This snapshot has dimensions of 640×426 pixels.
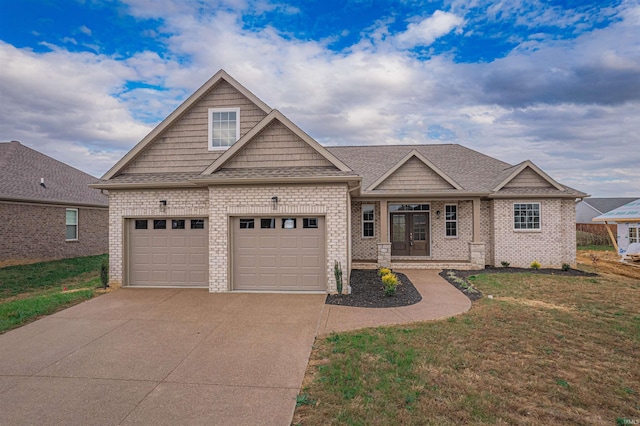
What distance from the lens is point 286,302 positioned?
8.58 m

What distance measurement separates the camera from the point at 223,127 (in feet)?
36.9

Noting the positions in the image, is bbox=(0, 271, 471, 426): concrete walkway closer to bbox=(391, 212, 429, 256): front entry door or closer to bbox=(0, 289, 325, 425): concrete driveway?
bbox=(0, 289, 325, 425): concrete driveway

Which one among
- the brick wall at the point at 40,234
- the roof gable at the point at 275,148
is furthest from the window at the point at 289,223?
the brick wall at the point at 40,234

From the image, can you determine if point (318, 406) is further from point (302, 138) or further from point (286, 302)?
point (302, 138)

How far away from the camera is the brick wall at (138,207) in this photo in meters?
10.3

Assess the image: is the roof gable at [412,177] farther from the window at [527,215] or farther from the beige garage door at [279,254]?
the beige garage door at [279,254]

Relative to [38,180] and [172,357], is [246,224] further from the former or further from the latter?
[38,180]

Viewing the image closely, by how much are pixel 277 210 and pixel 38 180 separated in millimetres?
17075

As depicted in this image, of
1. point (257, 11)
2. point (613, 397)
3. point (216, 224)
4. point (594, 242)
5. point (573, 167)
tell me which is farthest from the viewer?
point (573, 167)

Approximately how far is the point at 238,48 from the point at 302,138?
5598 millimetres

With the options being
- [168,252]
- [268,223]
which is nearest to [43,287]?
[168,252]

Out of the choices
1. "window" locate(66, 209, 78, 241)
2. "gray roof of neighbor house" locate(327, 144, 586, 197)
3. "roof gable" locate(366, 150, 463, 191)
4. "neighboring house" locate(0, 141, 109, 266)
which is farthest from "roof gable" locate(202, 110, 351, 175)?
"window" locate(66, 209, 78, 241)

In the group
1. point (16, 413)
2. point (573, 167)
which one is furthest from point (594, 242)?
point (16, 413)

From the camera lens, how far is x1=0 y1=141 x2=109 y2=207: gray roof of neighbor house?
16312mm
